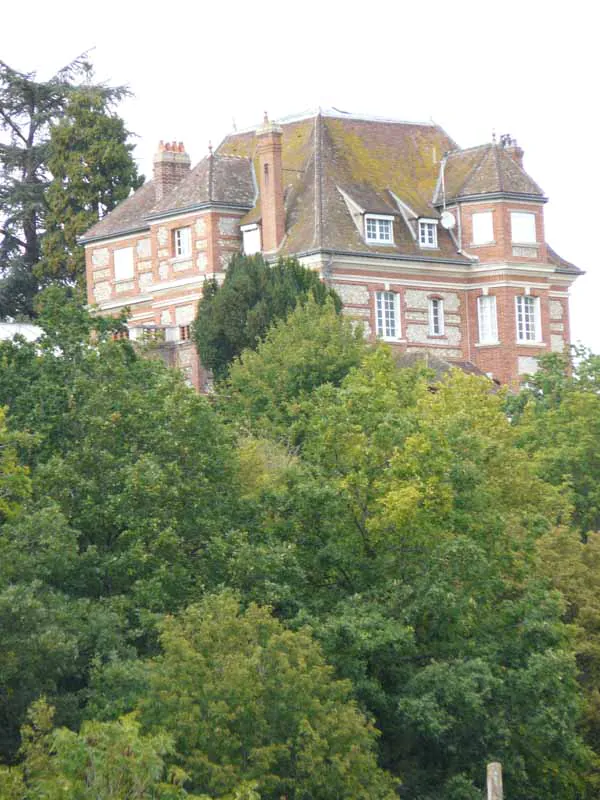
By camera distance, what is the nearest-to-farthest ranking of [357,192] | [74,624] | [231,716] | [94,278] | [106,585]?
[231,716], [74,624], [106,585], [357,192], [94,278]

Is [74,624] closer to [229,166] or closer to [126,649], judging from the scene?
[126,649]

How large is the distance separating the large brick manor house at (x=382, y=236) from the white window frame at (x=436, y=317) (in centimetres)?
3

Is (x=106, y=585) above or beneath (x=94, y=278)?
beneath

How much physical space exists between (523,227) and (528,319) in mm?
2986

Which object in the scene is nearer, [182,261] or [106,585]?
[106,585]

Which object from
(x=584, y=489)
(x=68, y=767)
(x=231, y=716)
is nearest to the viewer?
(x=68, y=767)

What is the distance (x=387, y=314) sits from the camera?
7044 cm

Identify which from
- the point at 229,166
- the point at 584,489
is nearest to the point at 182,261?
the point at 229,166

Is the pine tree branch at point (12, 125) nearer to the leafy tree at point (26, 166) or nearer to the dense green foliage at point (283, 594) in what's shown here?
the leafy tree at point (26, 166)

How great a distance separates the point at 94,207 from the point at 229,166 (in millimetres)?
9777

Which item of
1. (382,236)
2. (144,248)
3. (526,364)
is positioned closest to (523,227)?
(526,364)

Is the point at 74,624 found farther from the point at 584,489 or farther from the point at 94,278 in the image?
the point at 94,278

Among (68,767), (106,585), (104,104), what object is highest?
(104,104)

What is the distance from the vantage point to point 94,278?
77.8m
